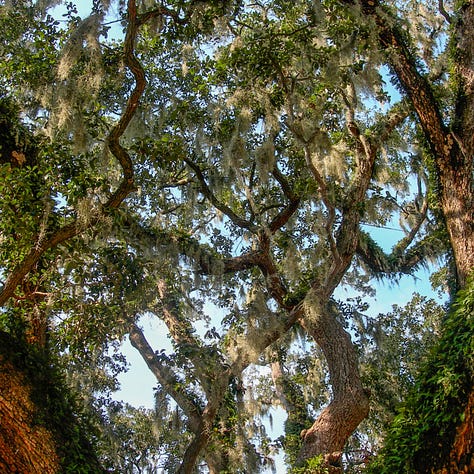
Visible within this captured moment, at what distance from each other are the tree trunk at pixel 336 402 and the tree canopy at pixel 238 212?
0.02 metres

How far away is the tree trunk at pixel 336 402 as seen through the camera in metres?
4.84

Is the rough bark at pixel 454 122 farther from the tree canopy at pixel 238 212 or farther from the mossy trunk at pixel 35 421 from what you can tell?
the mossy trunk at pixel 35 421

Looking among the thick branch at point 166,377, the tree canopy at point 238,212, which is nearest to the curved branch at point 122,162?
the tree canopy at point 238,212

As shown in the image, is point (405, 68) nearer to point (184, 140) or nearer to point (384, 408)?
point (184, 140)

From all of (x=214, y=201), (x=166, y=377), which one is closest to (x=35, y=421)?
(x=214, y=201)

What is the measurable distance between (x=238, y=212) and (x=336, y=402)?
12.0ft

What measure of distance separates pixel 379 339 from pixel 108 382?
4.49 meters

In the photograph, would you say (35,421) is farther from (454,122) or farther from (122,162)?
(454,122)

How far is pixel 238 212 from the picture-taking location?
7984 millimetres

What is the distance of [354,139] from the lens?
6582 millimetres

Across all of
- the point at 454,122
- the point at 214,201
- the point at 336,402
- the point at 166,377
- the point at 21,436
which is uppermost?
the point at 214,201

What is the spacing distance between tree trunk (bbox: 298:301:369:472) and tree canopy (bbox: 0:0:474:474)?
2 cm

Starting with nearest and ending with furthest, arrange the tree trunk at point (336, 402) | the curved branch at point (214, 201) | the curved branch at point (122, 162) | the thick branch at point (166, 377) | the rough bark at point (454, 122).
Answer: the curved branch at point (122, 162)
the rough bark at point (454, 122)
the tree trunk at point (336, 402)
the curved branch at point (214, 201)
the thick branch at point (166, 377)

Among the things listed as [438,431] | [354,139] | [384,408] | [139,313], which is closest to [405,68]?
[354,139]
